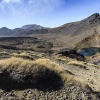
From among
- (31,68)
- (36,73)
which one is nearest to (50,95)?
(36,73)

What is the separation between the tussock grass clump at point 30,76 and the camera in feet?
48.4

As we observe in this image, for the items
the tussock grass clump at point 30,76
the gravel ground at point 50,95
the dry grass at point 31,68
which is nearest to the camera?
the gravel ground at point 50,95

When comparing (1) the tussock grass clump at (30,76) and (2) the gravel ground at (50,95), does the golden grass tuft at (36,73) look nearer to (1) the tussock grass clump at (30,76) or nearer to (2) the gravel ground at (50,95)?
(1) the tussock grass clump at (30,76)

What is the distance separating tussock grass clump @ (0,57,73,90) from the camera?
14.7 metres

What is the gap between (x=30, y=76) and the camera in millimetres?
15055

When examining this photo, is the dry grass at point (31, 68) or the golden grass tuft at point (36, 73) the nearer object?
the golden grass tuft at point (36, 73)

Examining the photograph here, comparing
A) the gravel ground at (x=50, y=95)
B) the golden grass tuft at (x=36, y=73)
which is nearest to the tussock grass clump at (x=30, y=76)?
the golden grass tuft at (x=36, y=73)

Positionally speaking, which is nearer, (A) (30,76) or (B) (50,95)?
(B) (50,95)

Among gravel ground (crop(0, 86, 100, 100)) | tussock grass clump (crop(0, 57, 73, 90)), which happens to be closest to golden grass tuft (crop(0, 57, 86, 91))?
tussock grass clump (crop(0, 57, 73, 90))

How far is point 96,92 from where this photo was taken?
15578 millimetres

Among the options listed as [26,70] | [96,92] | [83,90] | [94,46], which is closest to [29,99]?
[26,70]

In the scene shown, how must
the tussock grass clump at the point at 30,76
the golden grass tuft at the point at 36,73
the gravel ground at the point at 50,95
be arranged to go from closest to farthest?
the gravel ground at the point at 50,95, the tussock grass clump at the point at 30,76, the golden grass tuft at the point at 36,73

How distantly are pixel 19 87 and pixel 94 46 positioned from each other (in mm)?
125081

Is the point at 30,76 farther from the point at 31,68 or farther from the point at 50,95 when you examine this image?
the point at 50,95
